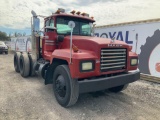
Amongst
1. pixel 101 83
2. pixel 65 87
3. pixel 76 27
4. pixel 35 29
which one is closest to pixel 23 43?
pixel 35 29

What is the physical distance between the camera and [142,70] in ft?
25.4

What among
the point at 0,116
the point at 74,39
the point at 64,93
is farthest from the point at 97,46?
the point at 0,116

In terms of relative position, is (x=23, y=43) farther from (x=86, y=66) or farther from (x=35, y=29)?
(x=86, y=66)

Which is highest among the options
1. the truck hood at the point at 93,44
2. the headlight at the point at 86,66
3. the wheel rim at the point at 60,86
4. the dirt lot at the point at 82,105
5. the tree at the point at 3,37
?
the tree at the point at 3,37

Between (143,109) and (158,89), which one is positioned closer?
(143,109)

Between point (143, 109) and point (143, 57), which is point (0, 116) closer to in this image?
point (143, 109)

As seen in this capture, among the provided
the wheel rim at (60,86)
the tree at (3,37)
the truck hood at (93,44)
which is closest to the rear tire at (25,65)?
the wheel rim at (60,86)

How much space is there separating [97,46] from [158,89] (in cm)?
374

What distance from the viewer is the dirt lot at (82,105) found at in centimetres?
387

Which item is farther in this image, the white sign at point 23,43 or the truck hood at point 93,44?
the white sign at point 23,43

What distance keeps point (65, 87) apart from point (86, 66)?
956mm

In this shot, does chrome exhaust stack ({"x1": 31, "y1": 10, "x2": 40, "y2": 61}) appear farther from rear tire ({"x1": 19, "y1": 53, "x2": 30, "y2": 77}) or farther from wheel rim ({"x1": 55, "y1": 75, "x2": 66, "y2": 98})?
wheel rim ({"x1": 55, "y1": 75, "x2": 66, "y2": 98})

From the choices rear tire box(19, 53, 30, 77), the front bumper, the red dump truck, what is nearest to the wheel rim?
the red dump truck

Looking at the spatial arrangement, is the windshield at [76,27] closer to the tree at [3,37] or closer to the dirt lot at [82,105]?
the dirt lot at [82,105]
